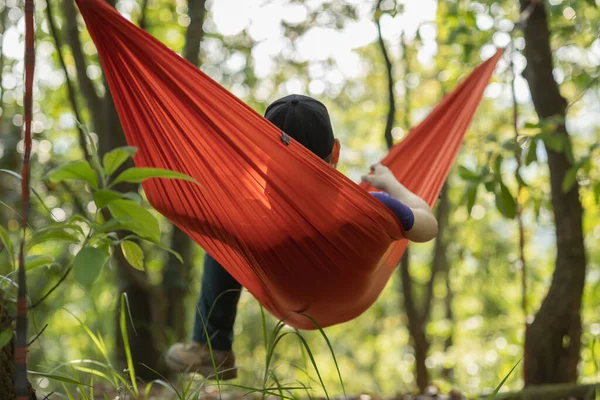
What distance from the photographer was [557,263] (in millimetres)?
2109

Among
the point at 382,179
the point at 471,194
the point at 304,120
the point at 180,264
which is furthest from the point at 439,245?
the point at 304,120

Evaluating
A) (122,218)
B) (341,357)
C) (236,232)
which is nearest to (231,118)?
(236,232)

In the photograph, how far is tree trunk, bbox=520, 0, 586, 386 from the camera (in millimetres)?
2027

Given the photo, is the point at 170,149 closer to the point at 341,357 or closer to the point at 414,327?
the point at 414,327

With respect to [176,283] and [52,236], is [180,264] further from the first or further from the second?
[52,236]

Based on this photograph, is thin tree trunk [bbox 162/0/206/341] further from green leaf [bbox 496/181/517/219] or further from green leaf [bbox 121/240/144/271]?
green leaf [bbox 121/240/144/271]

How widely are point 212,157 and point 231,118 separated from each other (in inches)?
3.9

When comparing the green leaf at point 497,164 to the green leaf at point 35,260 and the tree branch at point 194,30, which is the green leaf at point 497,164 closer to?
the green leaf at point 35,260

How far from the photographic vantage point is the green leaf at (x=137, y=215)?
723 mm

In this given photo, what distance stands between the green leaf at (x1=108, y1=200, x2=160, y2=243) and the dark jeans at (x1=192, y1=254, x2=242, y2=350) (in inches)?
33.7

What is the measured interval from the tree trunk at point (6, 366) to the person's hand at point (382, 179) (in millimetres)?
897

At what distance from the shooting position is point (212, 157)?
1.22 metres

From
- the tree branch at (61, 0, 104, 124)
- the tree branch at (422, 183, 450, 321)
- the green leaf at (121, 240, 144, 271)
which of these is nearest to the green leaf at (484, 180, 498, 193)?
the green leaf at (121, 240, 144, 271)

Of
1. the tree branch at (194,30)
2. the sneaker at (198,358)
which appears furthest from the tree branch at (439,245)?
the sneaker at (198,358)
